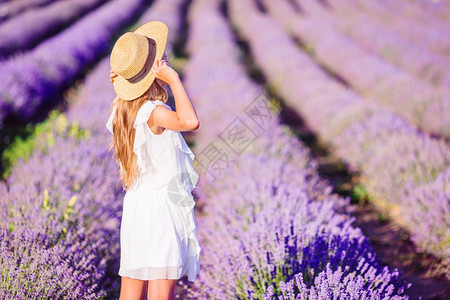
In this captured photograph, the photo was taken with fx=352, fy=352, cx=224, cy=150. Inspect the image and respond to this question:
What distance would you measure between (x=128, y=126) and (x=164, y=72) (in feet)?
0.97

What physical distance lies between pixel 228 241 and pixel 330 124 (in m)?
3.16

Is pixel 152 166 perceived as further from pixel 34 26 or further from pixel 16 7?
pixel 16 7

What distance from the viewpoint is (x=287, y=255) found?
6.18 feet

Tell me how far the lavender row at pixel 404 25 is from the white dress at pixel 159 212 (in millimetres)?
9135

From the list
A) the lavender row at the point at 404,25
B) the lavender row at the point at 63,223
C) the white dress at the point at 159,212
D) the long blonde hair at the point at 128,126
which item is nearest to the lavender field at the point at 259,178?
the lavender row at the point at 63,223

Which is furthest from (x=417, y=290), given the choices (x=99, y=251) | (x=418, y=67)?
(x=418, y=67)

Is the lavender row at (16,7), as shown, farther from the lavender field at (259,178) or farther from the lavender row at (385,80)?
the lavender row at (385,80)

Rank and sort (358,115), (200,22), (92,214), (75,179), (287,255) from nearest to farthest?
(287,255)
(92,214)
(75,179)
(358,115)
(200,22)

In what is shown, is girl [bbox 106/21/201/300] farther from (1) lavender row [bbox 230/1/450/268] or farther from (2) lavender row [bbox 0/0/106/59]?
(2) lavender row [bbox 0/0/106/59]

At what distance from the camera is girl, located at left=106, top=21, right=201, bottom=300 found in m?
1.43

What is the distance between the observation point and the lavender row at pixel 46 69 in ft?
15.0

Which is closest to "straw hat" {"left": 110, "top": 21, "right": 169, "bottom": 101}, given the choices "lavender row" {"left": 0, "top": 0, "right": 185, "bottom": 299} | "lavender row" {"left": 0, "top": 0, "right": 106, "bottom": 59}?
"lavender row" {"left": 0, "top": 0, "right": 185, "bottom": 299}

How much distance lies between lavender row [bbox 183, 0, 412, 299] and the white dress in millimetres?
424

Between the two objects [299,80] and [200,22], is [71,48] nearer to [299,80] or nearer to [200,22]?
[299,80]
